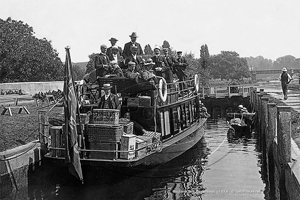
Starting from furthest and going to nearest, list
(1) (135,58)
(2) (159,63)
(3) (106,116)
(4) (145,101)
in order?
(2) (159,63)
(1) (135,58)
(4) (145,101)
(3) (106,116)

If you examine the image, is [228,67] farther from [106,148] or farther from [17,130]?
[106,148]

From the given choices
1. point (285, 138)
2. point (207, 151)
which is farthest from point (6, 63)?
point (285, 138)

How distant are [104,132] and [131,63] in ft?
11.6

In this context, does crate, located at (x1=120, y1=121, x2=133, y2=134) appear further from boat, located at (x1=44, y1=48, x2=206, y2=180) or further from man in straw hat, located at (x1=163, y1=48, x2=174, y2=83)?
man in straw hat, located at (x1=163, y1=48, x2=174, y2=83)

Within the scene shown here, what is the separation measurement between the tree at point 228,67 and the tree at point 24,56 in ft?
207

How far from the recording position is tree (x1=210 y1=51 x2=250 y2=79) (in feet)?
355

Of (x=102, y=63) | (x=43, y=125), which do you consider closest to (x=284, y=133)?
(x=43, y=125)

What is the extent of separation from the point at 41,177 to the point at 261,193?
269 inches

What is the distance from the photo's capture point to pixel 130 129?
12.6 metres

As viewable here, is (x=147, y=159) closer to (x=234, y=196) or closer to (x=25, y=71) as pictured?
(x=234, y=196)

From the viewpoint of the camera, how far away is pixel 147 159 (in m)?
12.5

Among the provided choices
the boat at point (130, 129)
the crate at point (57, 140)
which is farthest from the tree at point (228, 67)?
the crate at point (57, 140)

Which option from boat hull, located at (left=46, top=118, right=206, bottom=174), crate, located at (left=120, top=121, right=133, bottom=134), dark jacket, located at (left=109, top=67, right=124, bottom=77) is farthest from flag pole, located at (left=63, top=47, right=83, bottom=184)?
dark jacket, located at (left=109, top=67, right=124, bottom=77)

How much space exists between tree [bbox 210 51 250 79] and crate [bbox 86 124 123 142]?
3875 inches
